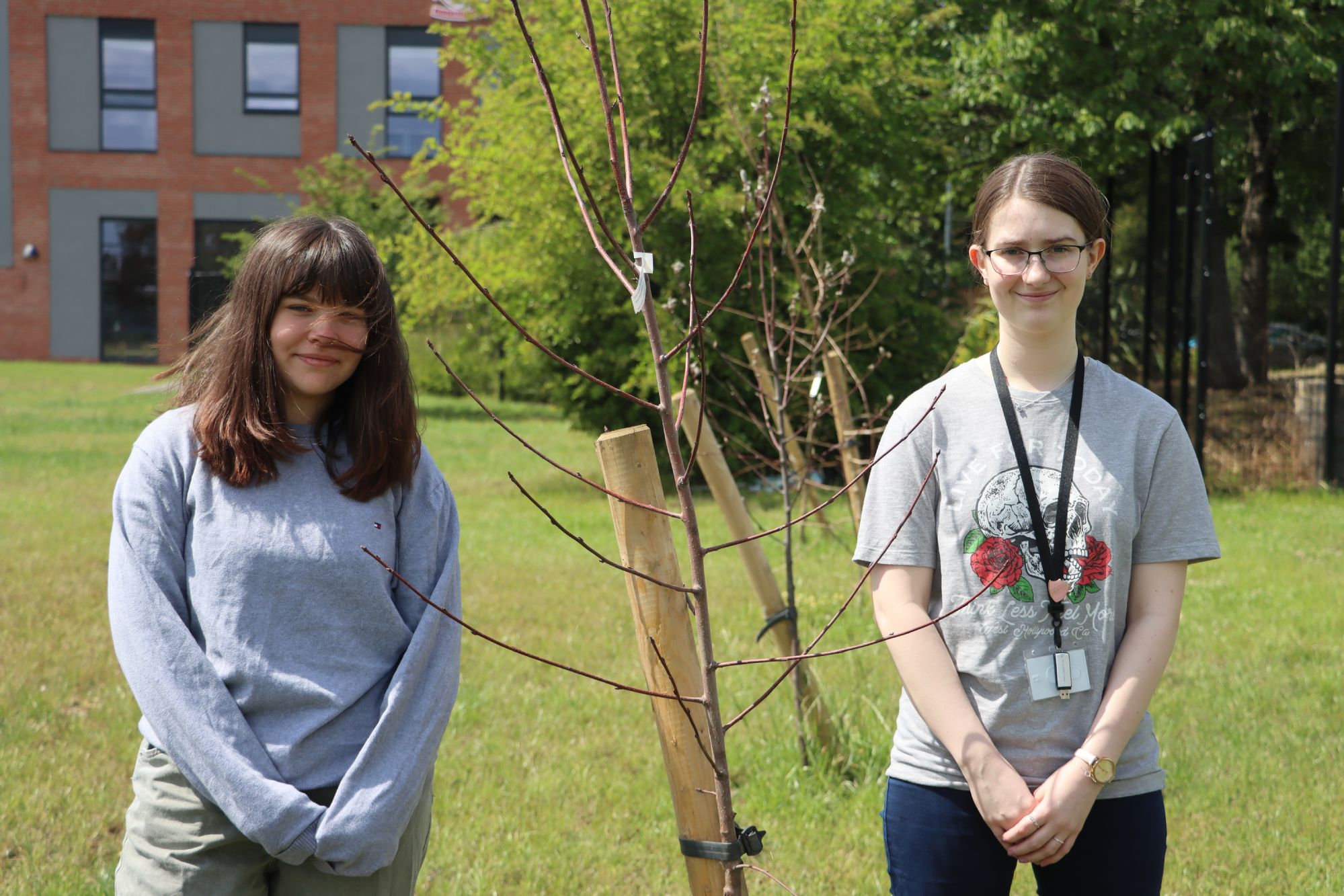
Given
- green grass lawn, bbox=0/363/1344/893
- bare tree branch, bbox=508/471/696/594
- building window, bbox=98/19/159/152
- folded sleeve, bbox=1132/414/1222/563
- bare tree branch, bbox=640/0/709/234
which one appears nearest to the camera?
bare tree branch, bbox=640/0/709/234

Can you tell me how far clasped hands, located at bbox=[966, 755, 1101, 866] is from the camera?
1946mm

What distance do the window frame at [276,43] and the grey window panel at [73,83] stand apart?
12.8 ft

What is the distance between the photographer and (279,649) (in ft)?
6.79

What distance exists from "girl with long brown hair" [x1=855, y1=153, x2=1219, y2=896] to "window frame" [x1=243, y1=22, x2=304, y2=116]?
30.8 meters

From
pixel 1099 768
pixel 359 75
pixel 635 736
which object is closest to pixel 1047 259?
pixel 1099 768

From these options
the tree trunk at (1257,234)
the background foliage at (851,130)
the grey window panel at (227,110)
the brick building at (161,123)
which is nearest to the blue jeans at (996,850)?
the background foliage at (851,130)

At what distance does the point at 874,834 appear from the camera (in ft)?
12.8

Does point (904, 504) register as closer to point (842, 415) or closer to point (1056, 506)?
point (1056, 506)

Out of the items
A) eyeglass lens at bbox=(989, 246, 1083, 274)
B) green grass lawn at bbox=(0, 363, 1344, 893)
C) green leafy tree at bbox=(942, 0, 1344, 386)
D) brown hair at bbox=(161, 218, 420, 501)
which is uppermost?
green leafy tree at bbox=(942, 0, 1344, 386)

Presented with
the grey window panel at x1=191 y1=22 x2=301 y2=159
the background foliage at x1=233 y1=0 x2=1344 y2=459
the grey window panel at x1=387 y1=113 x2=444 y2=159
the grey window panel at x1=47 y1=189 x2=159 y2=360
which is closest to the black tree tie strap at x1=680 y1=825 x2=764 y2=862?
the background foliage at x1=233 y1=0 x2=1344 y2=459

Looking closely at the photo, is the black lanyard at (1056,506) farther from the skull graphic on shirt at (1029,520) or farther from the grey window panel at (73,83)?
the grey window panel at (73,83)

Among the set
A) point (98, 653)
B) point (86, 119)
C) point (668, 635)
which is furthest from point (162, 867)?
point (86, 119)

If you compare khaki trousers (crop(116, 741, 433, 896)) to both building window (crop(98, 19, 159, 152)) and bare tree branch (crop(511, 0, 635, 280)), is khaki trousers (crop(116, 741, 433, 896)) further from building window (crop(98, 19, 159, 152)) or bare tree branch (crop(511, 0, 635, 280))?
building window (crop(98, 19, 159, 152))

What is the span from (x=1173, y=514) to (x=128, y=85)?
110 ft
